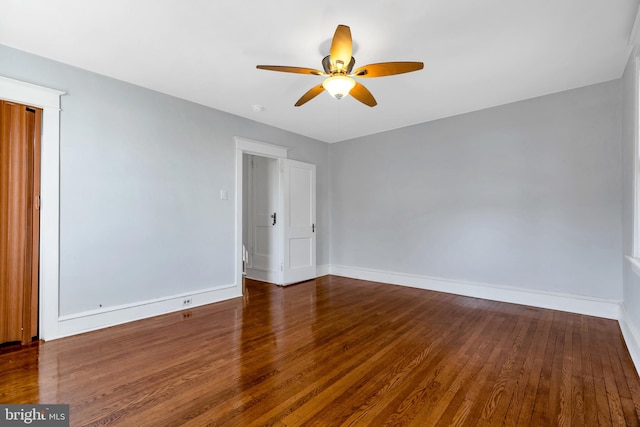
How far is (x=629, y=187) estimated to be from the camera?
9.02 ft

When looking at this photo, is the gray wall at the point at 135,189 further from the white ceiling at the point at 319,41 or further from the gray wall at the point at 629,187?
the gray wall at the point at 629,187

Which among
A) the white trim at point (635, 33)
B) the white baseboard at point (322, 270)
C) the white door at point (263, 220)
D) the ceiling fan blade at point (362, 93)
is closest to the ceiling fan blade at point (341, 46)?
the ceiling fan blade at point (362, 93)

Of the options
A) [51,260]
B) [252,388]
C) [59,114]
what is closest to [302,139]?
[59,114]

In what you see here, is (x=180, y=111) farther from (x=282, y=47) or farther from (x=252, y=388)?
Result: (x=252, y=388)

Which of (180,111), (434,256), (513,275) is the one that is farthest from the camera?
(434,256)

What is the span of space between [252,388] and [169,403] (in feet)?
1.61

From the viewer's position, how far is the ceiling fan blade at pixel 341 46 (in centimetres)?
192

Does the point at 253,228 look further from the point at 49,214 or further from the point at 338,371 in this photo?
the point at 338,371

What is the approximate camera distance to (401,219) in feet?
16.1

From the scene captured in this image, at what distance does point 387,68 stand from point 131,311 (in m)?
3.47

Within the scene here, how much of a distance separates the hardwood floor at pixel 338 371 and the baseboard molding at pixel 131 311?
4.4 inches

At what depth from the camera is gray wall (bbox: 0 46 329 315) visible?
280 cm

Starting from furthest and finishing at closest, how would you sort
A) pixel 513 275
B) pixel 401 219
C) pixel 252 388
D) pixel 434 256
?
pixel 401 219 → pixel 434 256 → pixel 513 275 → pixel 252 388

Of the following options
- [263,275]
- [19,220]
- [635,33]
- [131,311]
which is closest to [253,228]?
[263,275]
